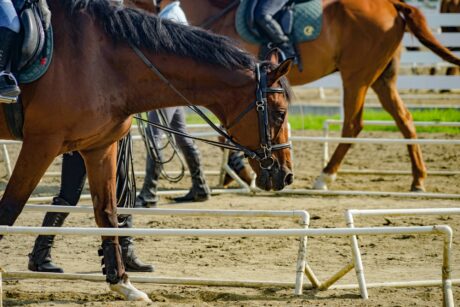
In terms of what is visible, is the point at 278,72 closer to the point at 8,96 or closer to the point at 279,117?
the point at 279,117

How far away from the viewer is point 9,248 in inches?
282

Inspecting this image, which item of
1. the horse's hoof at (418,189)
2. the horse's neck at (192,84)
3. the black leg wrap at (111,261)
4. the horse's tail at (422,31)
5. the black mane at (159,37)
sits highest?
the black mane at (159,37)

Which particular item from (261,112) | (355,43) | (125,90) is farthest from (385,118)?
(125,90)

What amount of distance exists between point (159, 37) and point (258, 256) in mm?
2289

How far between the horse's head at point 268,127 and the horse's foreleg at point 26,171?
3.65 ft

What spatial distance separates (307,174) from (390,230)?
19.9 ft

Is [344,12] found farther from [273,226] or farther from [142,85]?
[142,85]

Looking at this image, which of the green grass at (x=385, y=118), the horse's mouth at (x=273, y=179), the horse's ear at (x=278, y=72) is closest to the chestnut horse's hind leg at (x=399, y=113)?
the green grass at (x=385, y=118)

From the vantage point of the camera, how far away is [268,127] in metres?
5.41

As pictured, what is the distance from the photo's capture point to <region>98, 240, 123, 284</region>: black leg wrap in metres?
5.65

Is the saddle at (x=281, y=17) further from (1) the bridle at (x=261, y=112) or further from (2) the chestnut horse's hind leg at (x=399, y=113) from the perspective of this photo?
(1) the bridle at (x=261, y=112)

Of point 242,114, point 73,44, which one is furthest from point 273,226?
point 73,44

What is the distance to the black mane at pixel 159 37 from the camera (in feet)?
17.5

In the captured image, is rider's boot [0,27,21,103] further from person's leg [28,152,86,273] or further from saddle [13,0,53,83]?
person's leg [28,152,86,273]
